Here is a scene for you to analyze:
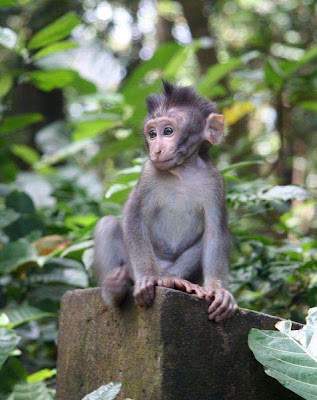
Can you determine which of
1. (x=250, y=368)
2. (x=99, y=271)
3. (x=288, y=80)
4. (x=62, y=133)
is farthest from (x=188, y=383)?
(x=62, y=133)

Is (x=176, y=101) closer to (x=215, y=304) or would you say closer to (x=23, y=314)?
(x=215, y=304)

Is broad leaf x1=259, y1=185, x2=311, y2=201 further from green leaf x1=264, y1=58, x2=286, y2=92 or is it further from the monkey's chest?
green leaf x1=264, y1=58, x2=286, y2=92

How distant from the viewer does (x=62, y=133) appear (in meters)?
9.45

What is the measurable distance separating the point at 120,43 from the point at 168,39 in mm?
5370

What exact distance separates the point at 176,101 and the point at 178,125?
0.21 meters

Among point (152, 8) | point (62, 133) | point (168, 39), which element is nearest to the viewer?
point (62, 133)

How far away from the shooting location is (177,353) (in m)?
3.56

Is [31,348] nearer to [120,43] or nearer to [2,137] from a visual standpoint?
[2,137]

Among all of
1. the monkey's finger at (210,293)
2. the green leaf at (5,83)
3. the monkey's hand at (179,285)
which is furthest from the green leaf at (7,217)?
the monkey's finger at (210,293)

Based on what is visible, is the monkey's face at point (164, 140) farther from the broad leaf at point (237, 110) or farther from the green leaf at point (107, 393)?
the broad leaf at point (237, 110)

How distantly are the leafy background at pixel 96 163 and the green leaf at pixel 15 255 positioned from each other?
11mm

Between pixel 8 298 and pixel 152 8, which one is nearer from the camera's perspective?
pixel 8 298

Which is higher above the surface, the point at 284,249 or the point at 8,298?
the point at 284,249

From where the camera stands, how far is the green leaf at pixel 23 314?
5.46 m
